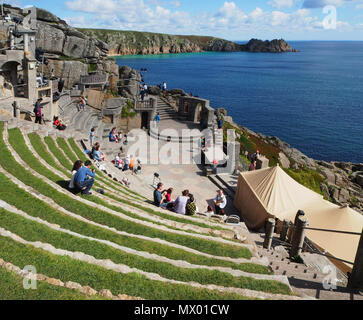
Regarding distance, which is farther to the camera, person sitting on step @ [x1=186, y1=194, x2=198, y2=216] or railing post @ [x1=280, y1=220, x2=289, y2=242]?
railing post @ [x1=280, y1=220, x2=289, y2=242]

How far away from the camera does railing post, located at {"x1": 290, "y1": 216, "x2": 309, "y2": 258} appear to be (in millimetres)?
13320

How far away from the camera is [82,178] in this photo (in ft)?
42.5

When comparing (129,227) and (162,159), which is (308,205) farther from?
(162,159)

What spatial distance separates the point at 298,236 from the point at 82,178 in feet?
30.0

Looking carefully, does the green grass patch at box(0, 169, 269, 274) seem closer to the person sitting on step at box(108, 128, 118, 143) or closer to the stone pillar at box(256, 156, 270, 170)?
the stone pillar at box(256, 156, 270, 170)

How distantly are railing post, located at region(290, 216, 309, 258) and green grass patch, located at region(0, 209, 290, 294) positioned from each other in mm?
4026

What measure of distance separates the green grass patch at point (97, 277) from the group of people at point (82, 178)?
4.25 meters

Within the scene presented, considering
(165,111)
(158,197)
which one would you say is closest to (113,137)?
(165,111)

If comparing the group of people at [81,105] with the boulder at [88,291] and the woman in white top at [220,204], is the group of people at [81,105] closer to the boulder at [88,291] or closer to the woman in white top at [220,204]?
the woman in white top at [220,204]

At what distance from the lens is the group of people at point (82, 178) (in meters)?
12.9

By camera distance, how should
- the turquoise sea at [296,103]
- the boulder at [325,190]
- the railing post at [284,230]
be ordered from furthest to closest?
the turquoise sea at [296,103] < the boulder at [325,190] < the railing post at [284,230]

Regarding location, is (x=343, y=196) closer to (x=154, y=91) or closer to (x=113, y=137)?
(x=113, y=137)

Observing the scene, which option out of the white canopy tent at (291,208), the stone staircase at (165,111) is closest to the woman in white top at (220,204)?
the white canopy tent at (291,208)

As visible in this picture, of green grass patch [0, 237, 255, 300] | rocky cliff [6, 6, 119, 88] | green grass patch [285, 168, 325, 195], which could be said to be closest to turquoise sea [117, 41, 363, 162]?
green grass patch [285, 168, 325, 195]
